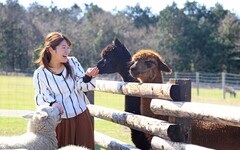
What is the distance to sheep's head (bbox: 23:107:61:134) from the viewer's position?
6215 mm

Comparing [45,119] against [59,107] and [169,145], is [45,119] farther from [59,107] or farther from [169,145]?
[169,145]

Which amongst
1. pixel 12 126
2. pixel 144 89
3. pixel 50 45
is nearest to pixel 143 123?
pixel 144 89

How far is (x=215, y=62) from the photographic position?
5469cm

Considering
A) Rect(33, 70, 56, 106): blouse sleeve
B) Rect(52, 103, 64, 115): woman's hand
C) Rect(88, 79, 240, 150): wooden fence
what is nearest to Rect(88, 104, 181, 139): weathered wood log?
Rect(88, 79, 240, 150): wooden fence

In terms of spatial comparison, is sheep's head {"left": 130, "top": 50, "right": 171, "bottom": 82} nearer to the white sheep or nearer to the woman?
the woman

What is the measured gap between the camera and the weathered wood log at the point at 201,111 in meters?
4.81

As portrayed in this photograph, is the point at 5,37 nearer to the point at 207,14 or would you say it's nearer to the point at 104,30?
the point at 104,30

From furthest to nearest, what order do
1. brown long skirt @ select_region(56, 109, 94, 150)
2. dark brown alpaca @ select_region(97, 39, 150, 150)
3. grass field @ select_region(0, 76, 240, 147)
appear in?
grass field @ select_region(0, 76, 240, 147) < dark brown alpaca @ select_region(97, 39, 150, 150) < brown long skirt @ select_region(56, 109, 94, 150)

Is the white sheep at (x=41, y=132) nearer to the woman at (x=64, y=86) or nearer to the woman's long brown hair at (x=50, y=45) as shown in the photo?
the woman at (x=64, y=86)

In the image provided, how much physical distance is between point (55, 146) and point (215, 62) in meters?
49.5

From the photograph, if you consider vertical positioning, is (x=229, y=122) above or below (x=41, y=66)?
below

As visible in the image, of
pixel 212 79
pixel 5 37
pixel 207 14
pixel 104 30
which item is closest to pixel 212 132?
pixel 212 79

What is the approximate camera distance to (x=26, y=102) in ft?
80.9

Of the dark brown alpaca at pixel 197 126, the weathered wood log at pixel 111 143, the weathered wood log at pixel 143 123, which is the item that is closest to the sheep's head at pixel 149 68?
the dark brown alpaca at pixel 197 126
